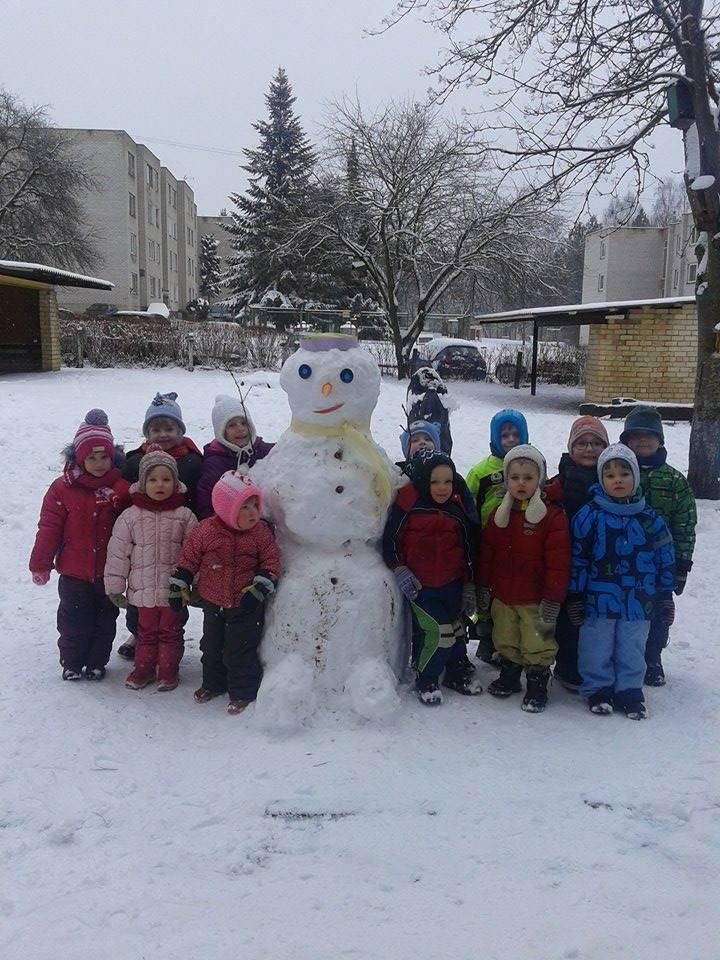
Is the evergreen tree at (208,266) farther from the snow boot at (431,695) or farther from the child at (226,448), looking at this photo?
the snow boot at (431,695)

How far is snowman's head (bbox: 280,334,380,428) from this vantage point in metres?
3.95

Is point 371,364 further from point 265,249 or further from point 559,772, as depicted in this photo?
point 265,249

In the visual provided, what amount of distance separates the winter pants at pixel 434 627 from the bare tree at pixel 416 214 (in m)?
17.0

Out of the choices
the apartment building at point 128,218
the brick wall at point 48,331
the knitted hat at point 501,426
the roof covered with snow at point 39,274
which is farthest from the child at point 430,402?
the apartment building at point 128,218

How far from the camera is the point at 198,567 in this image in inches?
156

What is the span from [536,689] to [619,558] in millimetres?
820

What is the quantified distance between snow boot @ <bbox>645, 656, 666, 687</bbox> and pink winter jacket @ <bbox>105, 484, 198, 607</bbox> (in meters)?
2.74

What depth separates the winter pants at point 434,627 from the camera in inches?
159

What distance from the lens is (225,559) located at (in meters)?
3.91

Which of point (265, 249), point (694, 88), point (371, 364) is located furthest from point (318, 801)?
point (265, 249)

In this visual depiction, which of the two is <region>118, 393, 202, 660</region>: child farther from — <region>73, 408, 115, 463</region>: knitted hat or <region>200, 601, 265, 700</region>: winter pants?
<region>200, 601, 265, 700</region>: winter pants

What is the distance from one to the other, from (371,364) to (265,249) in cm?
2652

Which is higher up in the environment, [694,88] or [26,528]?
[694,88]

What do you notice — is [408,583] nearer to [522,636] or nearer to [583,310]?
[522,636]
